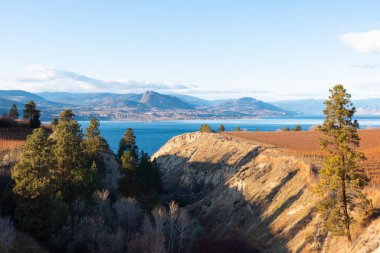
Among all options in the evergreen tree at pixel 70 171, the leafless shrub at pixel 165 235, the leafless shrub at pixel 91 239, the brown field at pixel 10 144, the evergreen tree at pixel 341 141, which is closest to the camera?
the evergreen tree at pixel 341 141

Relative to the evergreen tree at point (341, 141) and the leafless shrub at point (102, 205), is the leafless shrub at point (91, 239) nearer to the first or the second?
the leafless shrub at point (102, 205)

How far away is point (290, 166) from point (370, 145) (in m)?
37.7

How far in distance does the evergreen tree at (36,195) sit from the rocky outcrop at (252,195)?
27.0m

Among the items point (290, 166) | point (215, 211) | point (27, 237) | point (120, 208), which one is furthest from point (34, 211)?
point (290, 166)

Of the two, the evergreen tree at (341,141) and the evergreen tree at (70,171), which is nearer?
the evergreen tree at (341,141)

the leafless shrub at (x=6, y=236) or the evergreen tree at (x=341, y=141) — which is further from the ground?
the evergreen tree at (x=341, y=141)

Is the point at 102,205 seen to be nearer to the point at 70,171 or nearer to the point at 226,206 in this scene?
the point at 70,171

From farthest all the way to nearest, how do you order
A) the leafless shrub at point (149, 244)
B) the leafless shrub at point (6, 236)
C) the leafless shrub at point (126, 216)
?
the leafless shrub at point (126, 216) < the leafless shrub at point (149, 244) < the leafless shrub at point (6, 236)

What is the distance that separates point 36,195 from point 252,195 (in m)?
38.6

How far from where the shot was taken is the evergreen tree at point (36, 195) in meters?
35.7

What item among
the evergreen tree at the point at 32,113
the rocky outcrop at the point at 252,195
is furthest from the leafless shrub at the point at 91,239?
the evergreen tree at the point at 32,113

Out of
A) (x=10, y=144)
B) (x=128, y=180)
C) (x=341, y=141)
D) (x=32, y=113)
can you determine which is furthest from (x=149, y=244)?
(x=32, y=113)

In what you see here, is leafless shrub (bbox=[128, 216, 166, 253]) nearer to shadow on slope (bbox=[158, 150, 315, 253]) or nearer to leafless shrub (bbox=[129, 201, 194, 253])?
leafless shrub (bbox=[129, 201, 194, 253])

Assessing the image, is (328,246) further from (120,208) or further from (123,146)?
(123,146)
